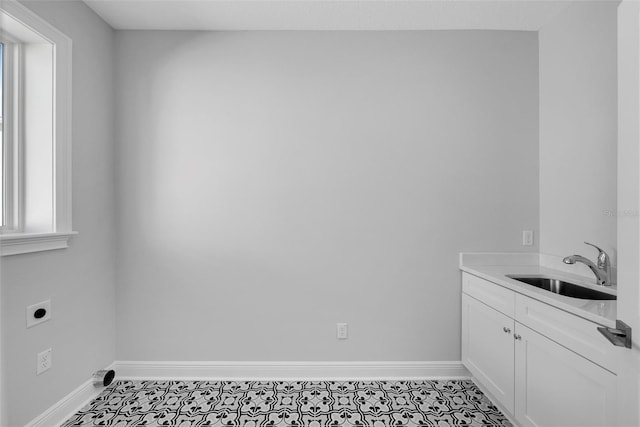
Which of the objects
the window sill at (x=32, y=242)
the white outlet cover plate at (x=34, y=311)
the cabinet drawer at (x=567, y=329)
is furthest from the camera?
the white outlet cover plate at (x=34, y=311)

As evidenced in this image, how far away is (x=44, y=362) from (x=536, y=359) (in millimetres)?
2634

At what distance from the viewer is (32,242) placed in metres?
1.62

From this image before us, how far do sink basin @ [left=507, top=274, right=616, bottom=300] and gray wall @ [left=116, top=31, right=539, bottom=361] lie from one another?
0.35 meters

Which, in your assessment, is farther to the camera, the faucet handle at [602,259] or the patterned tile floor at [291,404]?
the patterned tile floor at [291,404]

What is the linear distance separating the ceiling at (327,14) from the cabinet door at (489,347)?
197 cm

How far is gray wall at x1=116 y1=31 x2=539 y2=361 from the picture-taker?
90.0 inches

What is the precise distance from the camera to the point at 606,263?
1710mm

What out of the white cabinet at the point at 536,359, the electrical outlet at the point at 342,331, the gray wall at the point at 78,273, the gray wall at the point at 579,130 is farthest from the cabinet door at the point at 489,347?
the gray wall at the point at 78,273

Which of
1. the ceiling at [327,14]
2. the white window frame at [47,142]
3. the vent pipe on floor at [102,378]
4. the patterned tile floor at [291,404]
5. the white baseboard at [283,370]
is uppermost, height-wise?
the ceiling at [327,14]

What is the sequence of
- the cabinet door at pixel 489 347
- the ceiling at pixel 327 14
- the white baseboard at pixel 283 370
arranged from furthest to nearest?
the white baseboard at pixel 283 370, the ceiling at pixel 327 14, the cabinet door at pixel 489 347

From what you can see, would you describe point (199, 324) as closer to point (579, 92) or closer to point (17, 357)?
point (17, 357)

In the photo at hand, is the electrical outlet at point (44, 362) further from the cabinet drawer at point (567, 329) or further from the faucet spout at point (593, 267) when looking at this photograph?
the faucet spout at point (593, 267)

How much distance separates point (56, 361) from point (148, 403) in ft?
1.96

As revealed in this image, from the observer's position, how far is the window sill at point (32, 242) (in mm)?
1490
